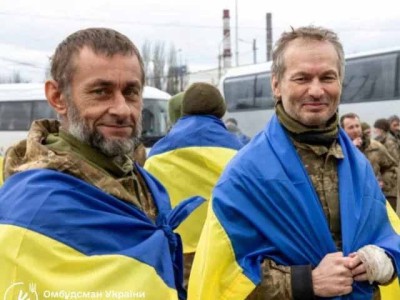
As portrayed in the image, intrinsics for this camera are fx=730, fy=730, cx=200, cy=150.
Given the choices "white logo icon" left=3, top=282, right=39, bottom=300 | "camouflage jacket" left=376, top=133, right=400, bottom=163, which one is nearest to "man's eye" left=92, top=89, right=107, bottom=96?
"white logo icon" left=3, top=282, right=39, bottom=300

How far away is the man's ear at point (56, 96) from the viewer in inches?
89.7

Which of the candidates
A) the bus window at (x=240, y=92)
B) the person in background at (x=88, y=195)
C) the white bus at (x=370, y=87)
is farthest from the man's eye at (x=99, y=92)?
the bus window at (x=240, y=92)

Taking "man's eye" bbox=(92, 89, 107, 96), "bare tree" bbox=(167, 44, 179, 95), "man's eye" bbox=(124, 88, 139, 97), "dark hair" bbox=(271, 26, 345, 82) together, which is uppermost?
"dark hair" bbox=(271, 26, 345, 82)

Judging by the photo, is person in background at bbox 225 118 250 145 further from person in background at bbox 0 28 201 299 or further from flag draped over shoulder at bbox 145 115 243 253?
person in background at bbox 0 28 201 299

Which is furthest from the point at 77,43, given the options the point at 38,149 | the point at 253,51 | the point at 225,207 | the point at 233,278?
the point at 253,51

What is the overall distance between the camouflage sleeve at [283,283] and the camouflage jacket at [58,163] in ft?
1.82

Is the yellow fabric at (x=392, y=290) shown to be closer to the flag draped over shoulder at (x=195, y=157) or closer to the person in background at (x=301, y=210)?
the person in background at (x=301, y=210)

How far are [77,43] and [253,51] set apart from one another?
5074cm

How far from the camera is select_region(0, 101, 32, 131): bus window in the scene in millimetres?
21594

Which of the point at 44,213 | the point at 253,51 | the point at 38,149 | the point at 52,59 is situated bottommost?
the point at 253,51

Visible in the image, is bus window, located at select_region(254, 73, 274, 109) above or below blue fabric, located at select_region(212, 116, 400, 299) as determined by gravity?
below

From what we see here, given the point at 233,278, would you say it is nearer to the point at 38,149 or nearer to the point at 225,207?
the point at 225,207

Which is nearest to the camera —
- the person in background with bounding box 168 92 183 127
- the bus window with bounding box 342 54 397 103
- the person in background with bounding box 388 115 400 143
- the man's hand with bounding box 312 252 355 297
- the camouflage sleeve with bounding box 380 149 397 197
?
the man's hand with bounding box 312 252 355 297

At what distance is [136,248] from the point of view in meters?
2.12
